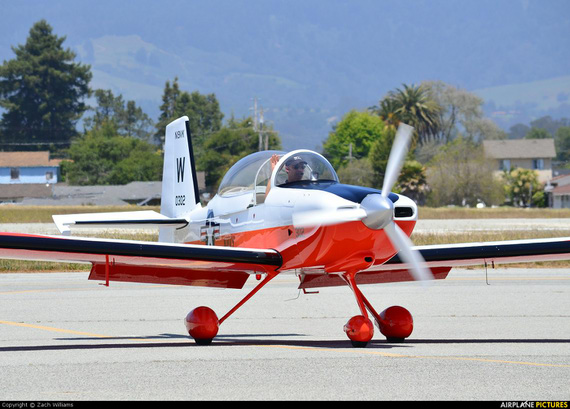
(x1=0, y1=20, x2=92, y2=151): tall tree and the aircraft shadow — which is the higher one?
(x1=0, y1=20, x2=92, y2=151): tall tree

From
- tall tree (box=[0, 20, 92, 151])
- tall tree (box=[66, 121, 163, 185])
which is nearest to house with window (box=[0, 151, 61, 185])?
tall tree (box=[66, 121, 163, 185])

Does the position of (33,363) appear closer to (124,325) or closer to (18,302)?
(124,325)

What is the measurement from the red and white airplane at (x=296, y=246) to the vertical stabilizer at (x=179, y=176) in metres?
2.12

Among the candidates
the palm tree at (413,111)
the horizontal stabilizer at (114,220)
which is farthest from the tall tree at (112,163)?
Answer: the horizontal stabilizer at (114,220)

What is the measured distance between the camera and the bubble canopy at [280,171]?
11.1 meters

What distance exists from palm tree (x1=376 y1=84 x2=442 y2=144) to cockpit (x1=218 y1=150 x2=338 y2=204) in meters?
105

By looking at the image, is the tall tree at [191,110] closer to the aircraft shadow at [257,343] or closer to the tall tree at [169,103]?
the tall tree at [169,103]

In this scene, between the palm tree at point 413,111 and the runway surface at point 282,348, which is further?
the palm tree at point 413,111

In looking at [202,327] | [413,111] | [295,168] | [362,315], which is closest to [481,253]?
[362,315]

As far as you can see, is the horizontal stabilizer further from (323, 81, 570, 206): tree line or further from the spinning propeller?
(323, 81, 570, 206): tree line

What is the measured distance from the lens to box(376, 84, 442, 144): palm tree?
383ft

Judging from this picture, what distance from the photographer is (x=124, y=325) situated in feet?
42.7

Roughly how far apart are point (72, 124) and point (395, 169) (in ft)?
459

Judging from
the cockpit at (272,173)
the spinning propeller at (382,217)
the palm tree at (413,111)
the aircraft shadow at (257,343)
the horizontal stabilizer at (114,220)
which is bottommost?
the aircraft shadow at (257,343)
